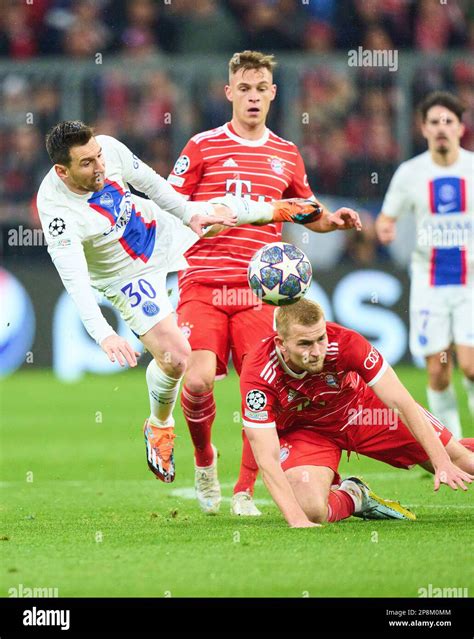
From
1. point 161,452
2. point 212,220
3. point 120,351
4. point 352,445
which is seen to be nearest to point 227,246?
point 212,220

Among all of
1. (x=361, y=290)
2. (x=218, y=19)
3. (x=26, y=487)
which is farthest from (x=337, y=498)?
(x=218, y=19)

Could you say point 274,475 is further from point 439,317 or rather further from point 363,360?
point 439,317

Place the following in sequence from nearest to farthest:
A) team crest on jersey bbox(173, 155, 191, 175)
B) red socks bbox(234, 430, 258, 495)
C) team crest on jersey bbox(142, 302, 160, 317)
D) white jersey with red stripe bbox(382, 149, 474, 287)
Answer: red socks bbox(234, 430, 258, 495), team crest on jersey bbox(142, 302, 160, 317), team crest on jersey bbox(173, 155, 191, 175), white jersey with red stripe bbox(382, 149, 474, 287)

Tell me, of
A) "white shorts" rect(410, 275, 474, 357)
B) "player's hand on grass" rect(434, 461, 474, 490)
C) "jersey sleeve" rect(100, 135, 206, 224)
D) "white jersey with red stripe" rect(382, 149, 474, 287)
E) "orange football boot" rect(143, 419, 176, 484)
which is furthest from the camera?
"white jersey with red stripe" rect(382, 149, 474, 287)

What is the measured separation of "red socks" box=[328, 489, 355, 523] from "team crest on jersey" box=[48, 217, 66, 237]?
2.02 metres

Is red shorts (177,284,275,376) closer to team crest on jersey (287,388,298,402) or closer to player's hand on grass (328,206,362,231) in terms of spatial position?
player's hand on grass (328,206,362,231)

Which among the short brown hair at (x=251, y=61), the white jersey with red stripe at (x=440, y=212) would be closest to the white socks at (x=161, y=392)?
the short brown hair at (x=251, y=61)

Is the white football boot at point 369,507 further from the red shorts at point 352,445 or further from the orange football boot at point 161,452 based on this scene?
the orange football boot at point 161,452

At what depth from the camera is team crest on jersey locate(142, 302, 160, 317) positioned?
771cm

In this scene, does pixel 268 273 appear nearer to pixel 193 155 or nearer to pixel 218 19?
pixel 193 155

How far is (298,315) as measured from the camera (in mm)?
6383

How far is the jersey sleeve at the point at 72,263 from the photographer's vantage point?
6.76m

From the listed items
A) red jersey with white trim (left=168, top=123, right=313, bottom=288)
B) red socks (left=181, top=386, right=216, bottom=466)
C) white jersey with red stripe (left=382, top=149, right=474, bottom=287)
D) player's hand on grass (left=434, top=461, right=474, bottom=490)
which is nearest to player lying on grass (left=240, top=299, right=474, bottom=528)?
player's hand on grass (left=434, top=461, right=474, bottom=490)

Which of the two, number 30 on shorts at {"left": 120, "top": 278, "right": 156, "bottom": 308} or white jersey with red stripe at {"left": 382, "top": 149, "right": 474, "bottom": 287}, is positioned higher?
white jersey with red stripe at {"left": 382, "top": 149, "right": 474, "bottom": 287}
